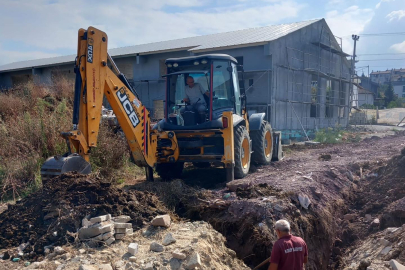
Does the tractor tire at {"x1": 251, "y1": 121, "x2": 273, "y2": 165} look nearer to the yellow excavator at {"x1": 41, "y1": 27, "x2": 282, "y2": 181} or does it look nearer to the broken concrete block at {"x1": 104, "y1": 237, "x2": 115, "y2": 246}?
the yellow excavator at {"x1": 41, "y1": 27, "x2": 282, "y2": 181}

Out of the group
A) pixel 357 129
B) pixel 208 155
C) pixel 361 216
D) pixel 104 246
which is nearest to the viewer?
pixel 104 246

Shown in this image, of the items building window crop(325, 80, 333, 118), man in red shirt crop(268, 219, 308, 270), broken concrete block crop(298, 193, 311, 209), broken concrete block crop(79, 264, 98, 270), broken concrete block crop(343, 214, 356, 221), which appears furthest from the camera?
building window crop(325, 80, 333, 118)

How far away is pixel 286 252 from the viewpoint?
3990 mm

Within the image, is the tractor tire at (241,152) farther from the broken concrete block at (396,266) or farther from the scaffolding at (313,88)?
→ the scaffolding at (313,88)

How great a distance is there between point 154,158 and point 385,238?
173 inches

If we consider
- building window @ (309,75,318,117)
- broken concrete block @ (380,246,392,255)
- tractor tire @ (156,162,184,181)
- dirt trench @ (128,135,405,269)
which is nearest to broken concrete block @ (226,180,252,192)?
dirt trench @ (128,135,405,269)

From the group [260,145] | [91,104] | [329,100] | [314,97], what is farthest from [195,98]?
[329,100]

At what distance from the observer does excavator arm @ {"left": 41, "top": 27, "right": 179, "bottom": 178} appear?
5891 millimetres

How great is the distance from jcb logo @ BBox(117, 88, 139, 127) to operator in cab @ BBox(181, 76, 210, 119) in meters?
1.62

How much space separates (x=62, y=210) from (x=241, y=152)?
175 inches

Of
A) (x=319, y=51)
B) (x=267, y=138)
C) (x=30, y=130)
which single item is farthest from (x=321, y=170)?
(x=319, y=51)

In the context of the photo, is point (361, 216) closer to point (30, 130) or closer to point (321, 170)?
point (321, 170)

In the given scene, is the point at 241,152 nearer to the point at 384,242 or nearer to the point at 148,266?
the point at 384,242

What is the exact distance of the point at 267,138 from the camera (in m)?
11.2
